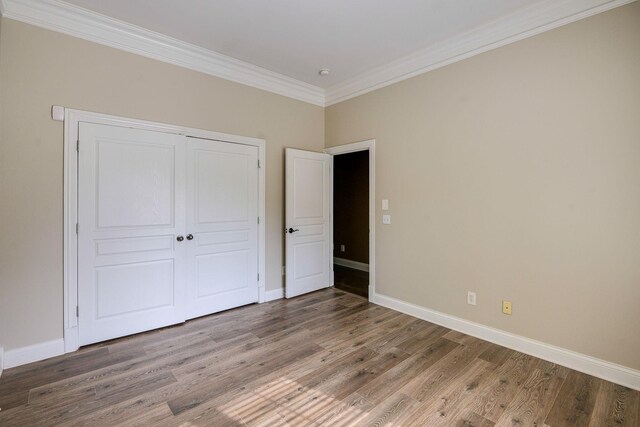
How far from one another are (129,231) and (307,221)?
7.11ft

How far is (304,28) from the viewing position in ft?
9.57

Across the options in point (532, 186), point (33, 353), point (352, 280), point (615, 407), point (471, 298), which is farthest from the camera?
point (352, 280)

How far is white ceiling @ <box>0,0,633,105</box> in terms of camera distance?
254 cm

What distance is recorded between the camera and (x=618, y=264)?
7.41 feet

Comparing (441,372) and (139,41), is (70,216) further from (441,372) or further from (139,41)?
(441,372)

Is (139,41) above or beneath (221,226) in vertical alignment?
above

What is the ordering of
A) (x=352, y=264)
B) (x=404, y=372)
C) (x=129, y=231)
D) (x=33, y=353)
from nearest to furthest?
1. (x=404, y=372)
2. (x=33, y=353)
3. (x=129, y=231)
4. (x=352, y=264)

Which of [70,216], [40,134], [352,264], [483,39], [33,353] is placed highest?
[483,39]

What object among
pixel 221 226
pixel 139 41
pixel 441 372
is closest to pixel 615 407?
pixel 441 372

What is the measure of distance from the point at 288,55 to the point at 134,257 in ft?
8.95

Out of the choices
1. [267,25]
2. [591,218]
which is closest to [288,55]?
[267,25]

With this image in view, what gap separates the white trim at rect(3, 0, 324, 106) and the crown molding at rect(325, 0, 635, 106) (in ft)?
3.63

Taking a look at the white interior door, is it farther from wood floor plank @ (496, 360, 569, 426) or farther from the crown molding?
wood floor plank @ (496, 360, 569, 426)

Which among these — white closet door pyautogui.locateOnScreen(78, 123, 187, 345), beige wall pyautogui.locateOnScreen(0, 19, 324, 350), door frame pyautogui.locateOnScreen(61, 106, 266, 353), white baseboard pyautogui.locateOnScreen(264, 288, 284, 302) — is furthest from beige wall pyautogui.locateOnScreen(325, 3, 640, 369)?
door frame pyautogui.locateOnScreen(61, 106, 266, 353)
